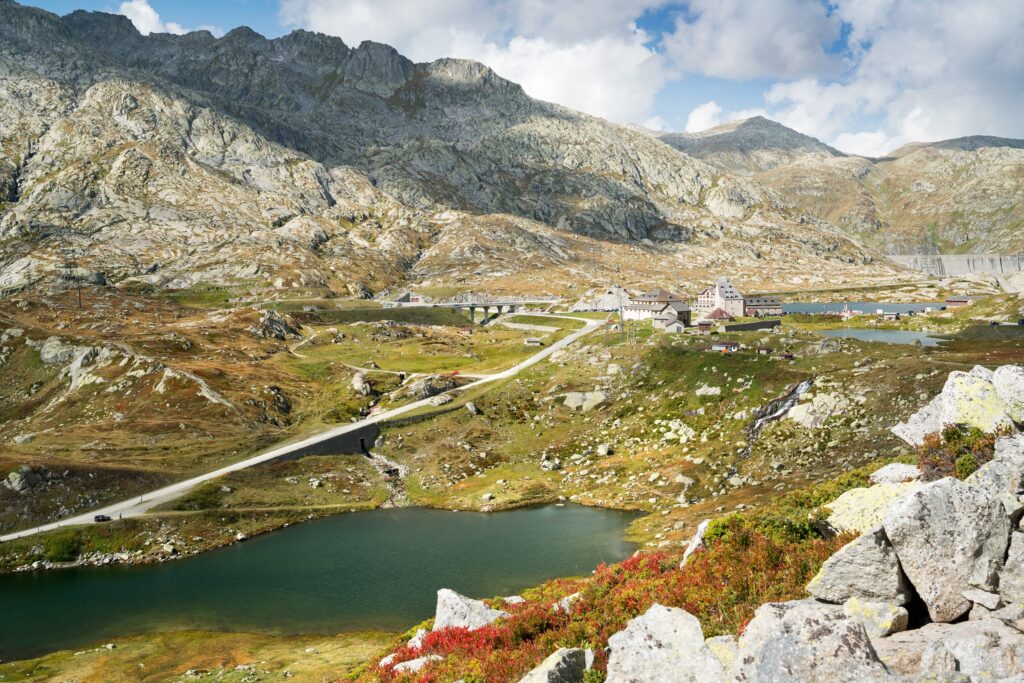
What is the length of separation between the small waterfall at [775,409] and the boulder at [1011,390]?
54.1 metres

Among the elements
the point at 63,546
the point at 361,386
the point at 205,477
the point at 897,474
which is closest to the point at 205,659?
the point at 63,546

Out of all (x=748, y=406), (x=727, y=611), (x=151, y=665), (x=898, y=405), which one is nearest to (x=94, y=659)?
(x=151, y=665)

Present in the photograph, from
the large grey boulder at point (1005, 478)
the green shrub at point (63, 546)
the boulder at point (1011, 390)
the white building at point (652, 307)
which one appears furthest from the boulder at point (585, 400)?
the large grey boulder at point (1005, 478)

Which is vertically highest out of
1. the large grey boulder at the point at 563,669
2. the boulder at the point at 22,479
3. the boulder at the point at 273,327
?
the boulder at the point at 273,327

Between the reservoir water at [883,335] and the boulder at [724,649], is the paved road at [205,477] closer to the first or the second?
the boulder at [724,649]

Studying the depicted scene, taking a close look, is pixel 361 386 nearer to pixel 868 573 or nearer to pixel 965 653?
pixel 868 573

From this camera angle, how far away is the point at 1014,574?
1355 centimetres

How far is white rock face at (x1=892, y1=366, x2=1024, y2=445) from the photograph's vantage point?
860 inches

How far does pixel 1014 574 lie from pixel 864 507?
6.20 metres

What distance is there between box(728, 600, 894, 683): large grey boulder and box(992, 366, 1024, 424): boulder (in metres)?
16.9

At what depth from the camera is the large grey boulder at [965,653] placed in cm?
1002

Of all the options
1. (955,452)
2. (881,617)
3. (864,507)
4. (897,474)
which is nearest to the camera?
(881,617)

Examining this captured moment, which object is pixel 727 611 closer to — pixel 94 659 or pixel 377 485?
pixel 94 659

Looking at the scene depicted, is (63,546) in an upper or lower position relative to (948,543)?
lower
